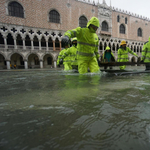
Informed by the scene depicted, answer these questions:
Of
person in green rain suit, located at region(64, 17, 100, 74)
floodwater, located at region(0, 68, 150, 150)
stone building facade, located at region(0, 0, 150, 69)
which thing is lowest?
floodwater, located at region(0, 68, 150, 150)

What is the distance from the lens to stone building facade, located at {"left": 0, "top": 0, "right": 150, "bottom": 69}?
14688 mm

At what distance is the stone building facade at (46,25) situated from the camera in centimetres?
1469

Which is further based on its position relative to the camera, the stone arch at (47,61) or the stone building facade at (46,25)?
the stone arch at (47,61)

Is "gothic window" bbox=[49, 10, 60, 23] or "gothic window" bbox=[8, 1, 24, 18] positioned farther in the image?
"gothic window" bbox=[49, 10, 60, 23]

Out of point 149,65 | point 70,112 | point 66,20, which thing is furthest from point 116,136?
point 66,20

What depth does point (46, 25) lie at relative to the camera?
54.2ft

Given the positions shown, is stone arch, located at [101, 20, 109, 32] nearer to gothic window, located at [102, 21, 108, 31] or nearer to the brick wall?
gothic window, located at [102, 21, 108, 31]

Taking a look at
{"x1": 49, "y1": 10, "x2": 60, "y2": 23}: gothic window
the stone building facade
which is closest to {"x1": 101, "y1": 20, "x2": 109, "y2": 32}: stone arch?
the stone building facade

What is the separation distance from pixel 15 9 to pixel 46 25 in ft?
14.4

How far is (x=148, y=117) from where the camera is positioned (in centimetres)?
68

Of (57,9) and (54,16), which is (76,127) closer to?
(54,16)

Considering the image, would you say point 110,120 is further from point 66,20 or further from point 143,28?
point 143,28

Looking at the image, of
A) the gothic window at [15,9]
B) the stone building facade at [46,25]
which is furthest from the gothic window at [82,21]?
the gothic window at [15,9]

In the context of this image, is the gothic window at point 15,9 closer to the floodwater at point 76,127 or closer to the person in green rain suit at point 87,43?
the person in green rain suit at point 87,43
